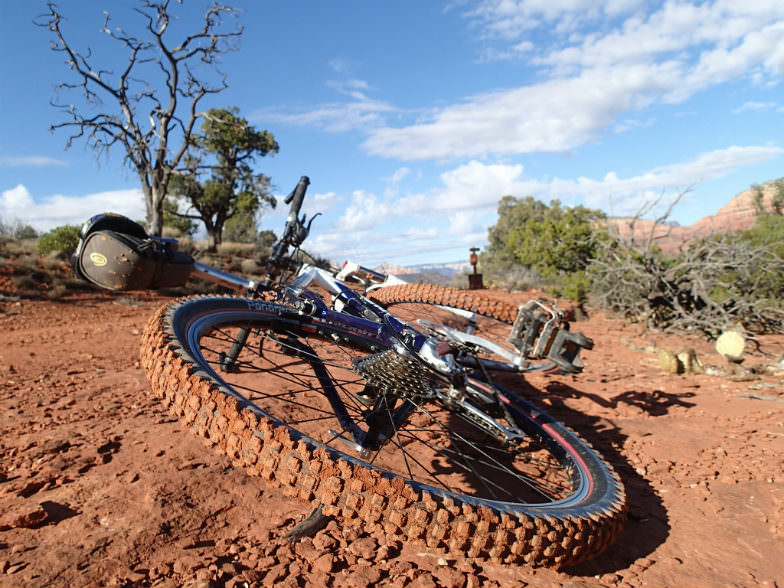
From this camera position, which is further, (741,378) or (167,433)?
(741,378)

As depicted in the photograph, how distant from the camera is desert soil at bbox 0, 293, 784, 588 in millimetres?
1781

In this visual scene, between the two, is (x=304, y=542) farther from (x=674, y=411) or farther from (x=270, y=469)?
(x=674, y=411)

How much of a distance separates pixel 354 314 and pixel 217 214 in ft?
76.5

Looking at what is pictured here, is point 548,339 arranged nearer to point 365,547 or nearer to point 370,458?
point 370,458

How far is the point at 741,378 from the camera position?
206 inches

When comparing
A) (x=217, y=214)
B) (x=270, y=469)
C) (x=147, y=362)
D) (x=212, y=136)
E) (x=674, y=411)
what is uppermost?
(x=212, y=136)

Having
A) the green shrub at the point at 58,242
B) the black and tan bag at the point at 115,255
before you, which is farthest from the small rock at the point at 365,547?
the green shrub at the point at 58,242

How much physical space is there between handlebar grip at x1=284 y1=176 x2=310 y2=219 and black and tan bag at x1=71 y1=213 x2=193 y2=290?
0.82 meters

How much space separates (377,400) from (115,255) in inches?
58.8

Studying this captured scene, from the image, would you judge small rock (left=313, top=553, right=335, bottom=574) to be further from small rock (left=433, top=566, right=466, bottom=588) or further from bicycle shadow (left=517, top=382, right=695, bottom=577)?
bicycle shadow (left=517, top=382, right=695, bottom=577)

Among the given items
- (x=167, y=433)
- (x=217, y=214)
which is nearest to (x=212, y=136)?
(x=217, y=214)

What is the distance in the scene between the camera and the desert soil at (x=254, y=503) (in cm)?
178

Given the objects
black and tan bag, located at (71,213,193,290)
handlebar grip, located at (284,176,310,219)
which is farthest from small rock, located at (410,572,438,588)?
handlebar grip, located at (284,176,310,219)

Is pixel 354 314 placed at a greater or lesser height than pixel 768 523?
greater
